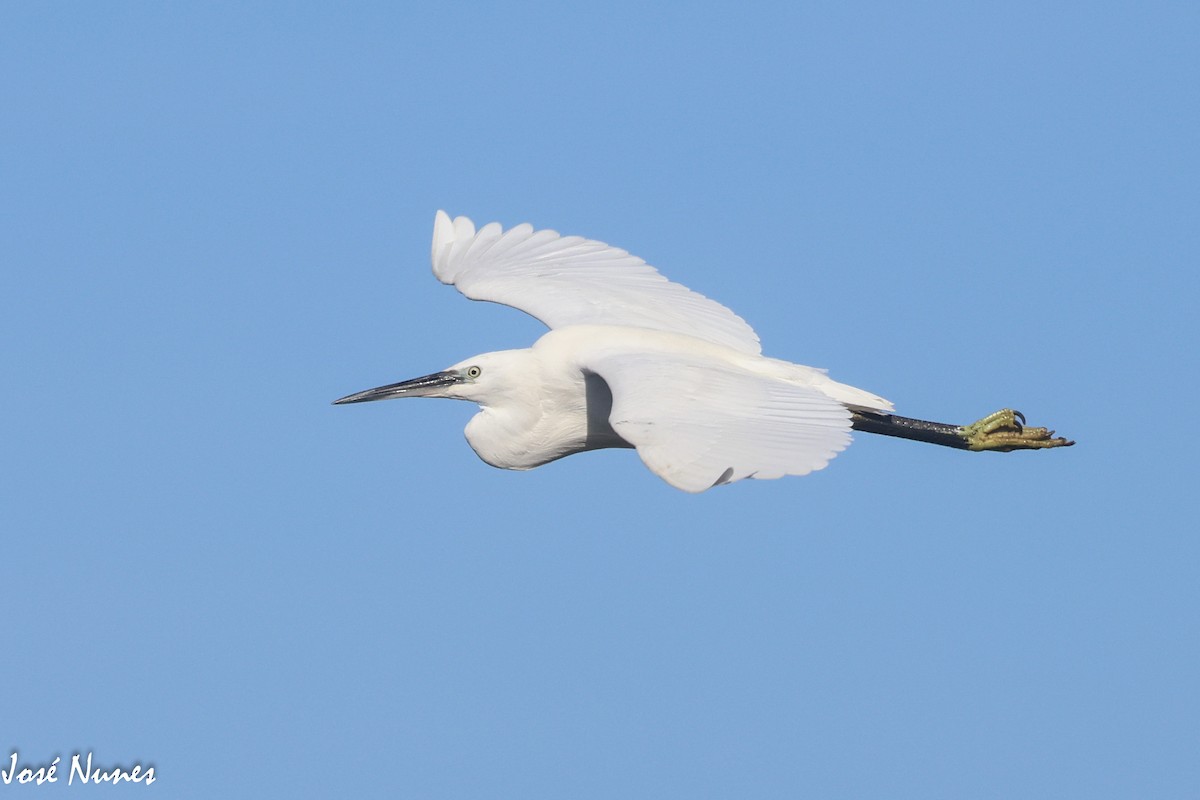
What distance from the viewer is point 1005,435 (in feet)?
40.8

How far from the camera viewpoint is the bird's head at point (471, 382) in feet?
37.9

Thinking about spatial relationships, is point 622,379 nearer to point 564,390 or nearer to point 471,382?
point 564,390

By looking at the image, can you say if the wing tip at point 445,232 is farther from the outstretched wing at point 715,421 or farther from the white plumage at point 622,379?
the outstretched wing at point 715,421

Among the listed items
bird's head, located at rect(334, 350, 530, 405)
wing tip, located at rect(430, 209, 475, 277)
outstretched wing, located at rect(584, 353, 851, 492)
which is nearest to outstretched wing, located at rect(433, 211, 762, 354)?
wing tip, located at rect(430, 209, 475, 277)

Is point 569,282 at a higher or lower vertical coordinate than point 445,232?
lower

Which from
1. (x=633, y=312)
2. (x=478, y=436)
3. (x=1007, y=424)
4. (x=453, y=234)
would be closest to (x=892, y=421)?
(x=1007, y=424)

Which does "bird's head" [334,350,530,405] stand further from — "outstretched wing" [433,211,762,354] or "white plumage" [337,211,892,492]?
"outstretched wing" [433,211,762,354]

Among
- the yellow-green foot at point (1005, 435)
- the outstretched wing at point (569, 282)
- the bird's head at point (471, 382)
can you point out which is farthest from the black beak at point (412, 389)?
the yellow-green foot at point (1005, 435)

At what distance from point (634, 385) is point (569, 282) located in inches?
129

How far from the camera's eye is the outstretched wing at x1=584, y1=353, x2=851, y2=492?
870 centimetres

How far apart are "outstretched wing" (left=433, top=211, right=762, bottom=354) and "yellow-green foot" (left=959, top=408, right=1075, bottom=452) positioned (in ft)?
5.81

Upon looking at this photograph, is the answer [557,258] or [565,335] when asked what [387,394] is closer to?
[565,335]

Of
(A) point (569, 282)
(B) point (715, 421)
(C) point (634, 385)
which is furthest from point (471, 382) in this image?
(B) point (715, 421)

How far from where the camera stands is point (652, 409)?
9445 millimetres
